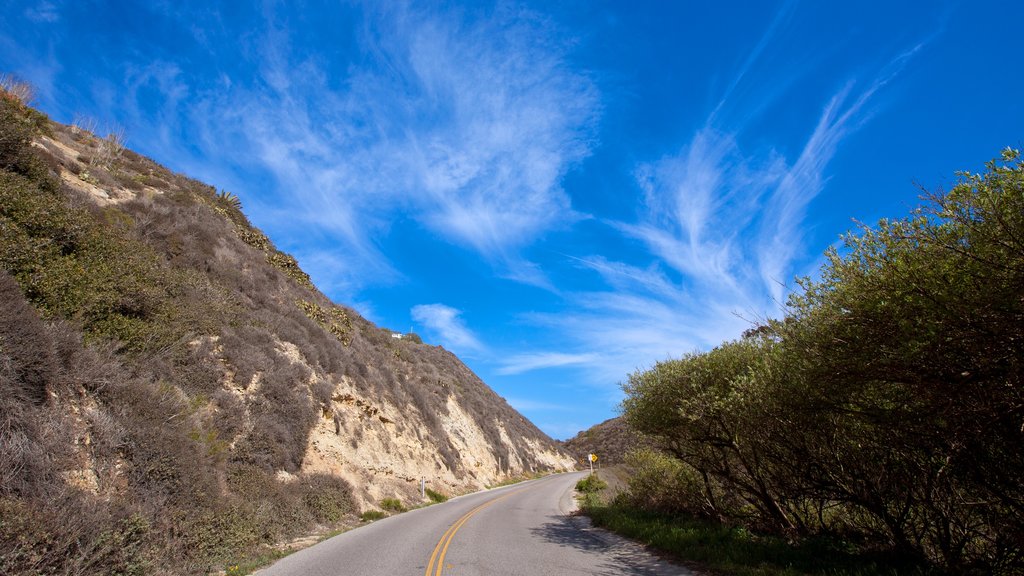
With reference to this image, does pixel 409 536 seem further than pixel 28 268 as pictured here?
Yes

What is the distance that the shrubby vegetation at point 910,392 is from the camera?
479 cm

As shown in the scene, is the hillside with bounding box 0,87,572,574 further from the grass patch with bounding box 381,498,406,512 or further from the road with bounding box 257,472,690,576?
the road with bounding box 257,472,690,576

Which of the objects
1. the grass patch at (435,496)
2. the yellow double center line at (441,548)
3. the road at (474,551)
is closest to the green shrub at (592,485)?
the grass patch at (435,496)

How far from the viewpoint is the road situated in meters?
9.30

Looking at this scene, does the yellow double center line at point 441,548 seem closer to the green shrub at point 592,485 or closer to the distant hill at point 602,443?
the green shrub at point 592,485

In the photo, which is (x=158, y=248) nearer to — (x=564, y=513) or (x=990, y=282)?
(x=564, y=513)

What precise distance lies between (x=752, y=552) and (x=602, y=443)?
69296 millimetres

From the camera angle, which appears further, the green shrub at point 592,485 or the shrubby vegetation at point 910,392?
the green shrub at point 592,485

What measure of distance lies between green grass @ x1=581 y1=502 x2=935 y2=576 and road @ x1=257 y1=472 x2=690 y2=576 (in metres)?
0.66

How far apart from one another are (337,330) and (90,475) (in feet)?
69.9

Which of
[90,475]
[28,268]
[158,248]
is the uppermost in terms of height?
[158,248]

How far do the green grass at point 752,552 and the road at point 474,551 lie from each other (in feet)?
2.16

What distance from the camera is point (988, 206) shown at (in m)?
4.57

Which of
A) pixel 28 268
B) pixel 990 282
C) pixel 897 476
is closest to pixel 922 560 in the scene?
pixel 897 476
